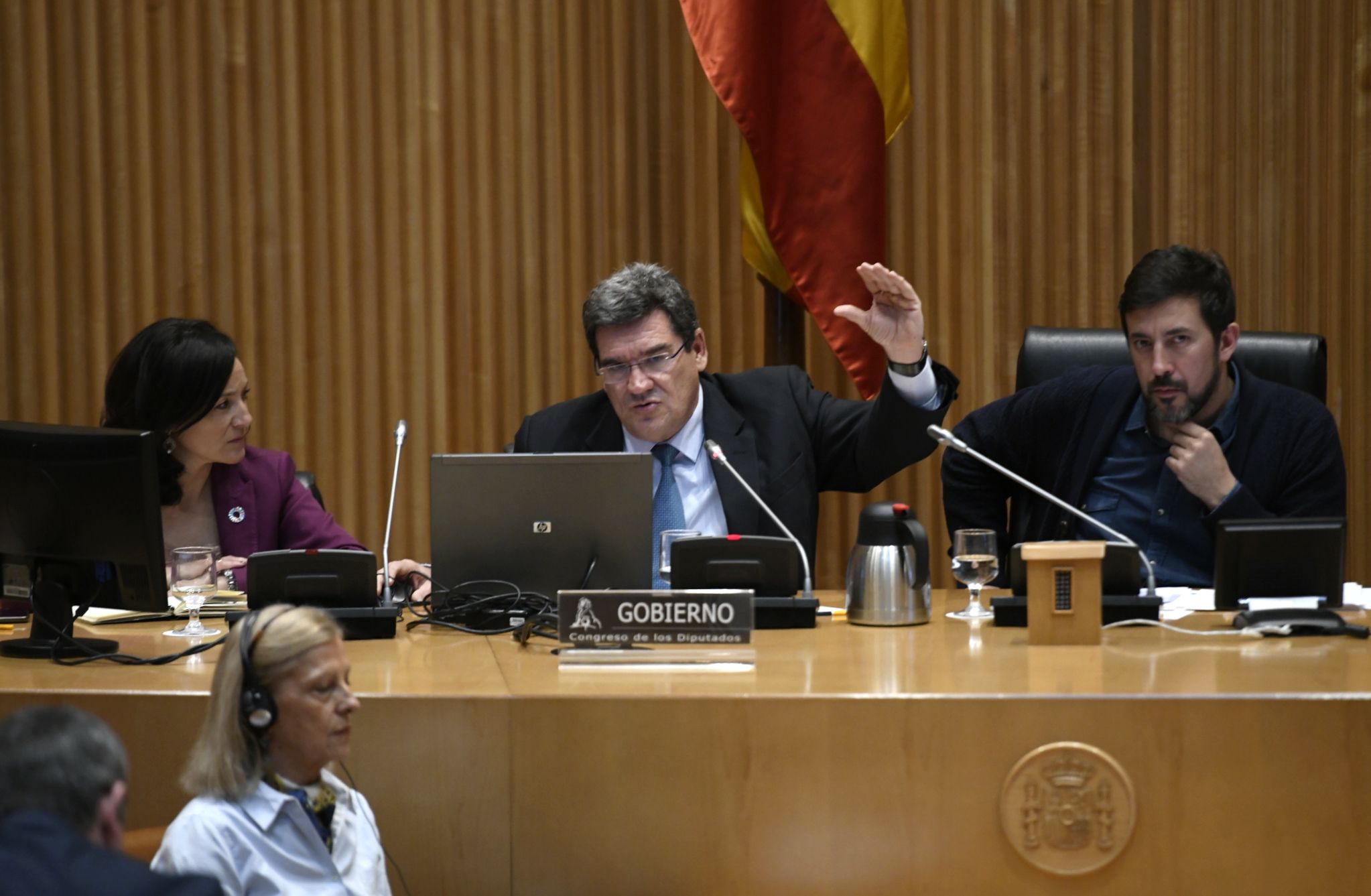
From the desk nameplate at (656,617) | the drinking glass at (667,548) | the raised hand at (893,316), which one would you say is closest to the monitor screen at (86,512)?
the desk nameplate at (656,617)

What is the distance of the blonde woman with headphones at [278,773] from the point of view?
1.73 meters

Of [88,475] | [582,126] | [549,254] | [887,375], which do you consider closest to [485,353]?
[549,254]

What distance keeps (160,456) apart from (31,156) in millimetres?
1663

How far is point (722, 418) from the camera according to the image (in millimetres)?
3318

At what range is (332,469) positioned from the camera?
4.47 metres

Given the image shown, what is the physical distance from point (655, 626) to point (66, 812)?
1.08m

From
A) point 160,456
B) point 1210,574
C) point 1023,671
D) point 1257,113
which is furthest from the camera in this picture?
point 1257,113

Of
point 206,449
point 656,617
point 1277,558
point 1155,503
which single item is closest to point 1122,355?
point 1155,503

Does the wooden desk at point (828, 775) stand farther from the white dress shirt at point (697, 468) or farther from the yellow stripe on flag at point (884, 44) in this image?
the yellow stripe on flag at point (884, 44)

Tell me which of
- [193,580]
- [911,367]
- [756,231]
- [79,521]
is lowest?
[193,580]

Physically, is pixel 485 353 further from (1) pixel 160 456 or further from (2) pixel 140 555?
(2) pixel 140 555

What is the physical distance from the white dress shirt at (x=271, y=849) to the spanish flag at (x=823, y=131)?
268cm

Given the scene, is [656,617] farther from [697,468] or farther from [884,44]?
[884,44]

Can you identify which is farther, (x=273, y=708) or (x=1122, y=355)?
(x=1122, y=355)
